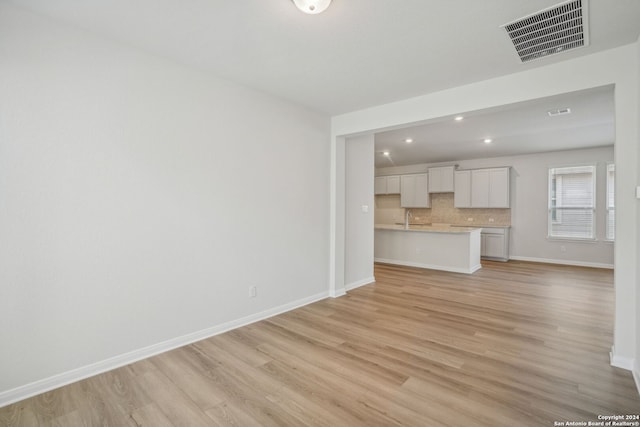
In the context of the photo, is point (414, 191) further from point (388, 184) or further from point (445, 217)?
point (445, 217)

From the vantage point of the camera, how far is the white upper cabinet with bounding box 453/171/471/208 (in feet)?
26.5

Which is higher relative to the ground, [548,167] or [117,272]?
[548,167]

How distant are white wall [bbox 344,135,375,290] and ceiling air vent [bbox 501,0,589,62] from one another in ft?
8.65

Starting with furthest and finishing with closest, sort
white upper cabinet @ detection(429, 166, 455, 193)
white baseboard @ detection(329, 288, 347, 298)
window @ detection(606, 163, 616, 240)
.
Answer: white upper cabinet @ detection(429, 166, 455, 193), window @ detection(606, 163, 616, 240), white baseboard @ detection(329, 288, 347, 298)

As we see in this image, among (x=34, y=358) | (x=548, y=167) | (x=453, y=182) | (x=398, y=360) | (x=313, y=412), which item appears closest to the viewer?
(x=313, y=412)

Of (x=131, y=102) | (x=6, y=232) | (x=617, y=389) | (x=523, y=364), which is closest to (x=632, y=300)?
(x=617, y=389)

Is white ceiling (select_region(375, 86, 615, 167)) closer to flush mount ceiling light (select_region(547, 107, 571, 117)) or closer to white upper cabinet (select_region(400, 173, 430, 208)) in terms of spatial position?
flush mount ceiling light (select_region(547, 107, 571, 117))

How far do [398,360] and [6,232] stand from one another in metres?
2.99

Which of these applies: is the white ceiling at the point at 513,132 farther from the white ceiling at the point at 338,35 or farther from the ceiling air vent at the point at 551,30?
the white ceiling at the point at 338,35

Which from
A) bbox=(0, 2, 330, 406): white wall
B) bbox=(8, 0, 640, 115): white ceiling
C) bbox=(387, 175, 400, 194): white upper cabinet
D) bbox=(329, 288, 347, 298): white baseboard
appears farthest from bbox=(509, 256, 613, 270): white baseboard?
bbox=(0, 2, 330, 406): white wall

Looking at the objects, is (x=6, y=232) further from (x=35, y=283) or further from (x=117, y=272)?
(x=117, y=272)

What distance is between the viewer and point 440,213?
28.8 ft

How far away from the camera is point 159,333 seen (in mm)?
2740

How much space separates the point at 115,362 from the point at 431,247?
5722 millimetres
